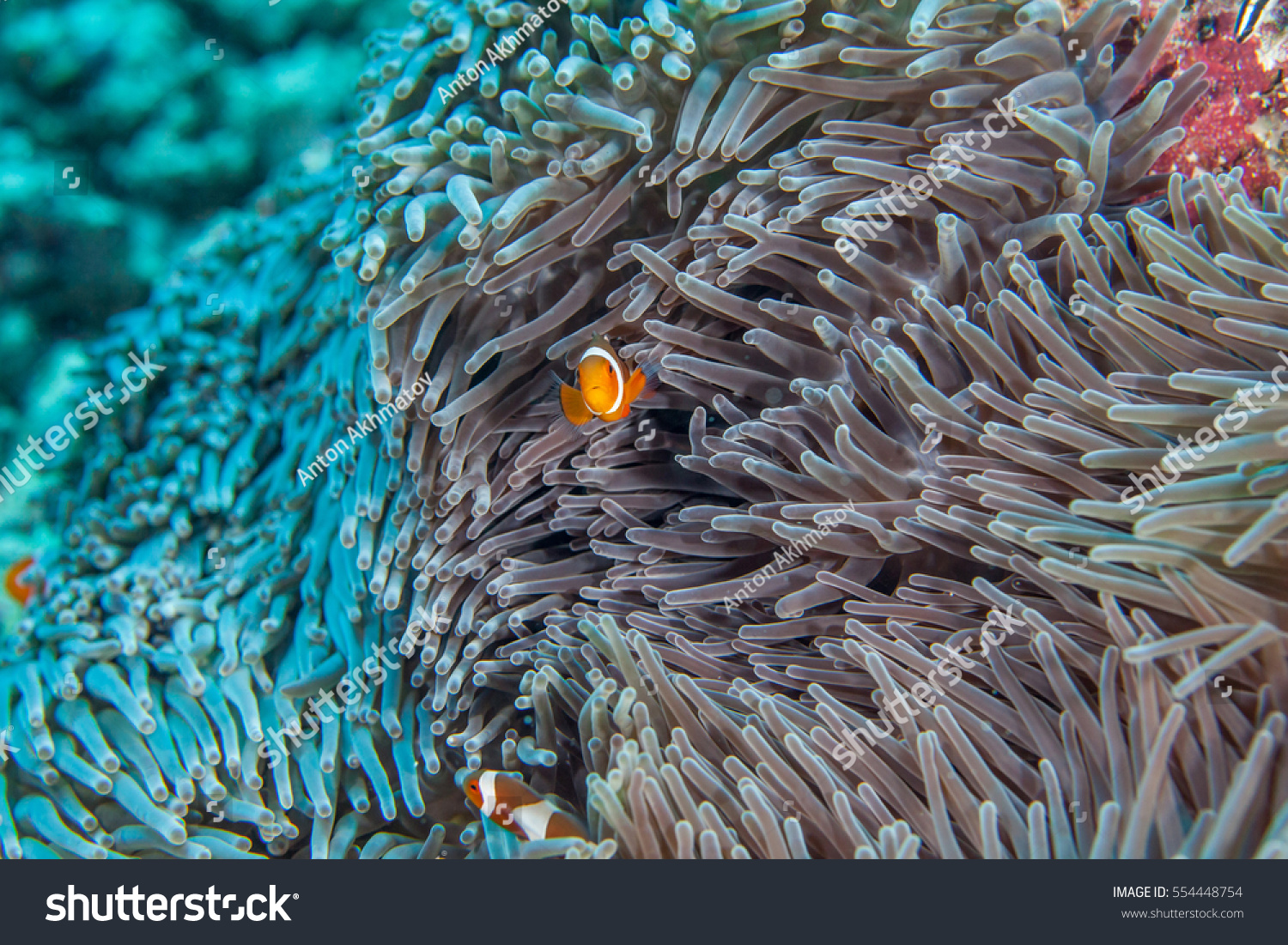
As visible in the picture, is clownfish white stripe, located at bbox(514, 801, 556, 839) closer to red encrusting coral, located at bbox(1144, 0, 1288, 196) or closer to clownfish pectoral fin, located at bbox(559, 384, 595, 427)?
clownfish pectoral fin, located at bbox(559, 384, 595, 427)

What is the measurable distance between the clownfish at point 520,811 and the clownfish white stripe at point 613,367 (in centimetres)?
67

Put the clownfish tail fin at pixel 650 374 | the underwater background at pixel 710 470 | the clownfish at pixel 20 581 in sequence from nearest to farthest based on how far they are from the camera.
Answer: the underwater background at pixel 710 470 → the clownfish tail fin at pixel 650 374 → the clownfish at pixel 20 581

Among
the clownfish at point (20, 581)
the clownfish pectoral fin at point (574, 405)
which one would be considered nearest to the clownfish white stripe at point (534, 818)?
the clownfish pectoral fin at point (574, 405)

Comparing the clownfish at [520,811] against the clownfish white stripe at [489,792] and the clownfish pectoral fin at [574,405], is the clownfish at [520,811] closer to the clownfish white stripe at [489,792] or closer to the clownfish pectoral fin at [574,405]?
the clownfish white stripe at [489,792]

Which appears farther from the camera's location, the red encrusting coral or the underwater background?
the red encrusting coral

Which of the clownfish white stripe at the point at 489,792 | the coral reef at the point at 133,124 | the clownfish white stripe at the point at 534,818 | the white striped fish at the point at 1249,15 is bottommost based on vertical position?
the clownfish white stripe at the point at 534,818

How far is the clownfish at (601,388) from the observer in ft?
4.47

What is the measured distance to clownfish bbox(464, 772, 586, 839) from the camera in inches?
50.5

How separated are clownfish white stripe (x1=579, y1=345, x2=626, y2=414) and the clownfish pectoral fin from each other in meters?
0.06

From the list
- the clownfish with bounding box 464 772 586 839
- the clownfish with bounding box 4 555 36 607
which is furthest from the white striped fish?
the clownfish with bounding box 4 555 36 607

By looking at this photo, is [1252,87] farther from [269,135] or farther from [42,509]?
[42,509]

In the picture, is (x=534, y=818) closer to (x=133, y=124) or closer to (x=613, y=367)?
(x=613, y=367)
